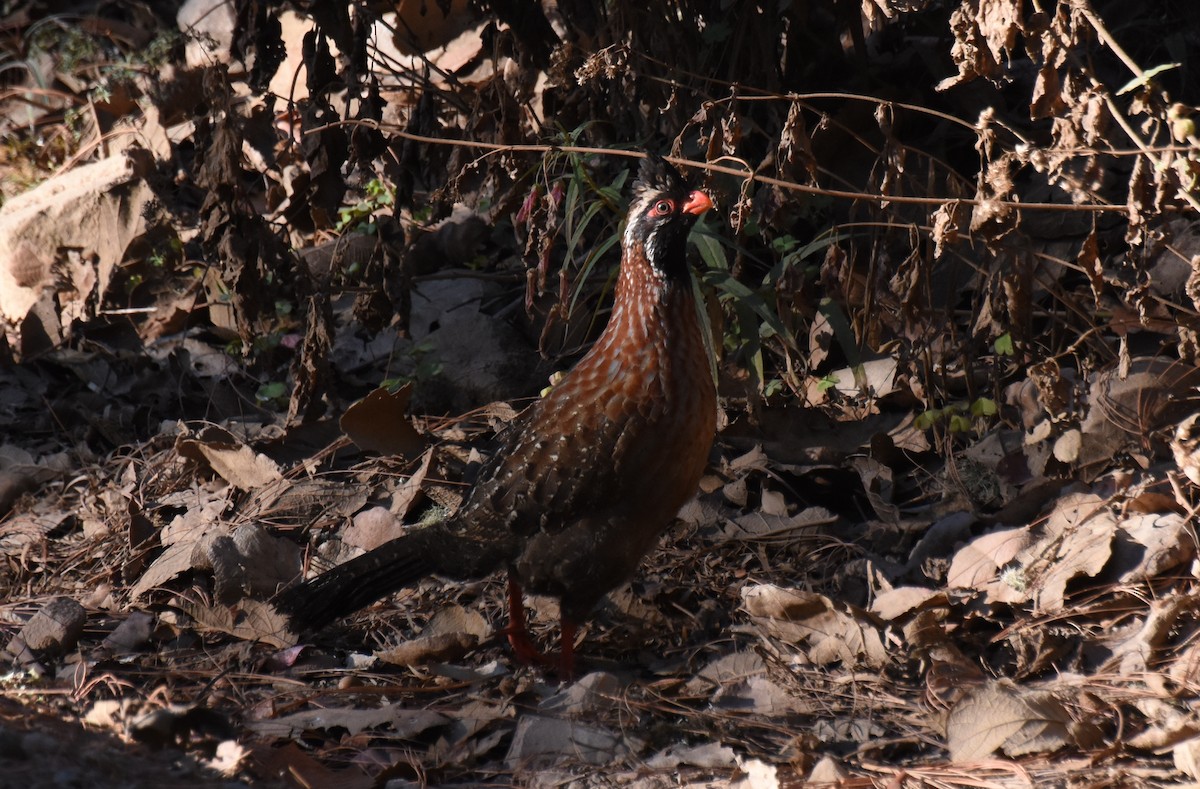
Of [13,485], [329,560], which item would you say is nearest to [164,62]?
[13,485]

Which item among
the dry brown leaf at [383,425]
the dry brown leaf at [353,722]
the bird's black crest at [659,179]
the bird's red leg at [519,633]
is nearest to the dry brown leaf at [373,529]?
the dry brown leaf at [383,425]

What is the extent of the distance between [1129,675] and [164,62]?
698cm

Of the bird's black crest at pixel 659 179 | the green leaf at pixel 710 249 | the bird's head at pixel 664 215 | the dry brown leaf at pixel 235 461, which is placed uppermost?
the bird's black crest at pixel 659 179

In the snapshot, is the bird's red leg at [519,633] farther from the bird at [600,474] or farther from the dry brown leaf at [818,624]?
the dry brown leaf at [818,624]

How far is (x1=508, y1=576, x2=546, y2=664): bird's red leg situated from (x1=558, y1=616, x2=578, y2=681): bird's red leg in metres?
0.10

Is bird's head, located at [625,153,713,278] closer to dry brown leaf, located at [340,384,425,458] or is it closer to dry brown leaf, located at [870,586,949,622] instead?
dry brown leaf, located at [870,586,949,622]

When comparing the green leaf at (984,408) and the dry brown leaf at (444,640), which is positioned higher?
the green leaf at (984,408)

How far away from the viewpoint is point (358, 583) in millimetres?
3914

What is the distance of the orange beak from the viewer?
12.8 ft

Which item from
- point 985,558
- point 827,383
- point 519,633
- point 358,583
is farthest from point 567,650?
point 827,383

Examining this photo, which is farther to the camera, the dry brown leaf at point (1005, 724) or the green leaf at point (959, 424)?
the green leaf at point (959, 424)

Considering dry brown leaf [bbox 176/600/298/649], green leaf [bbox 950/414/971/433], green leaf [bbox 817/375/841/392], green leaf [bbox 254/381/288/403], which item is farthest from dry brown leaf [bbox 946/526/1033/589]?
green leaf [bbox 254/381/288/403]

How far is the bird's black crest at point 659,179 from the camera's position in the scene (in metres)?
3.94

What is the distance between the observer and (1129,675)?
3188mm
